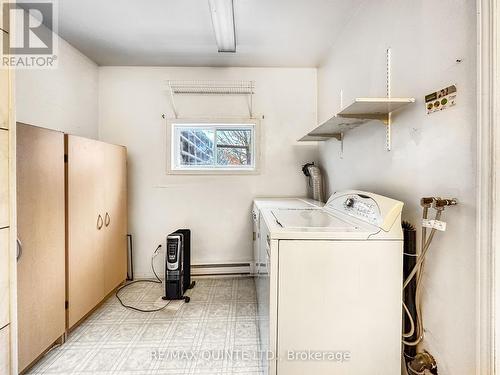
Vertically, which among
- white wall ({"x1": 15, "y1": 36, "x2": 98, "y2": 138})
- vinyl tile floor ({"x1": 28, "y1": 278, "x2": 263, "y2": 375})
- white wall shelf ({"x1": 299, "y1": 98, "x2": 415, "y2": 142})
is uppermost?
white wall ({"x1": 15, "y1": 36, "x2": 98, "y2": 138})

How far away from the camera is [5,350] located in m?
0.95

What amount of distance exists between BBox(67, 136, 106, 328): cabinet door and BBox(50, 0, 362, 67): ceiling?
1.04 m

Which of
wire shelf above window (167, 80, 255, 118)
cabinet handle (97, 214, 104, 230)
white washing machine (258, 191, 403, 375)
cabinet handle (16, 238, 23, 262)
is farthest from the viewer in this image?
wire shelf above window (167, 80, 255, 118)

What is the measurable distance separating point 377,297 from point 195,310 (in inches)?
66.1

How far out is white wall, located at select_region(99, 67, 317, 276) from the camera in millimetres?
3070

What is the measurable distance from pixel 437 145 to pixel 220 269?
2.60 m

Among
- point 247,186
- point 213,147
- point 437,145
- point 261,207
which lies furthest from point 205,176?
point 437,145

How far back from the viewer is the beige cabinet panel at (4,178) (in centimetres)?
93

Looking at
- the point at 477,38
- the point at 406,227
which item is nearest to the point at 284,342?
the point at 406,227

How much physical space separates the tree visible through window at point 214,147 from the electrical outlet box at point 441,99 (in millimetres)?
2160

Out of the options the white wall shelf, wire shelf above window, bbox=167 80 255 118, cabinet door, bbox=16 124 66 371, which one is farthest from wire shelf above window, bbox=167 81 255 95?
cabinet door, bbox=16 124 66 371

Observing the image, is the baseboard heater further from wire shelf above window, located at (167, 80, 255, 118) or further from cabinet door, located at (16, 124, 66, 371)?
wire shelf above window, located at (167, 80, 255, 118)

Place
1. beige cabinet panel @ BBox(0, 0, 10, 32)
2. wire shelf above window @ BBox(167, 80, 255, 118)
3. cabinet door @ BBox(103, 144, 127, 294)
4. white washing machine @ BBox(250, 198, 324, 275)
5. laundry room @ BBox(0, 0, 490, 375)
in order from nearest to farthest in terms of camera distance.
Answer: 1. beige cabinet panel @ BBox(0, 0, 10, 32)
2. laundry room @ BBox(0, 0, 490, 375)
3. white washing machine @ BBox(250, 198, 324, 275)
4. cabinet door @ BBox(103, 144, 127, 294)
5. wire shelf above window @ BBox(167, 80, 255, 118)

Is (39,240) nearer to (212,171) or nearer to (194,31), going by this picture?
(212,171)
